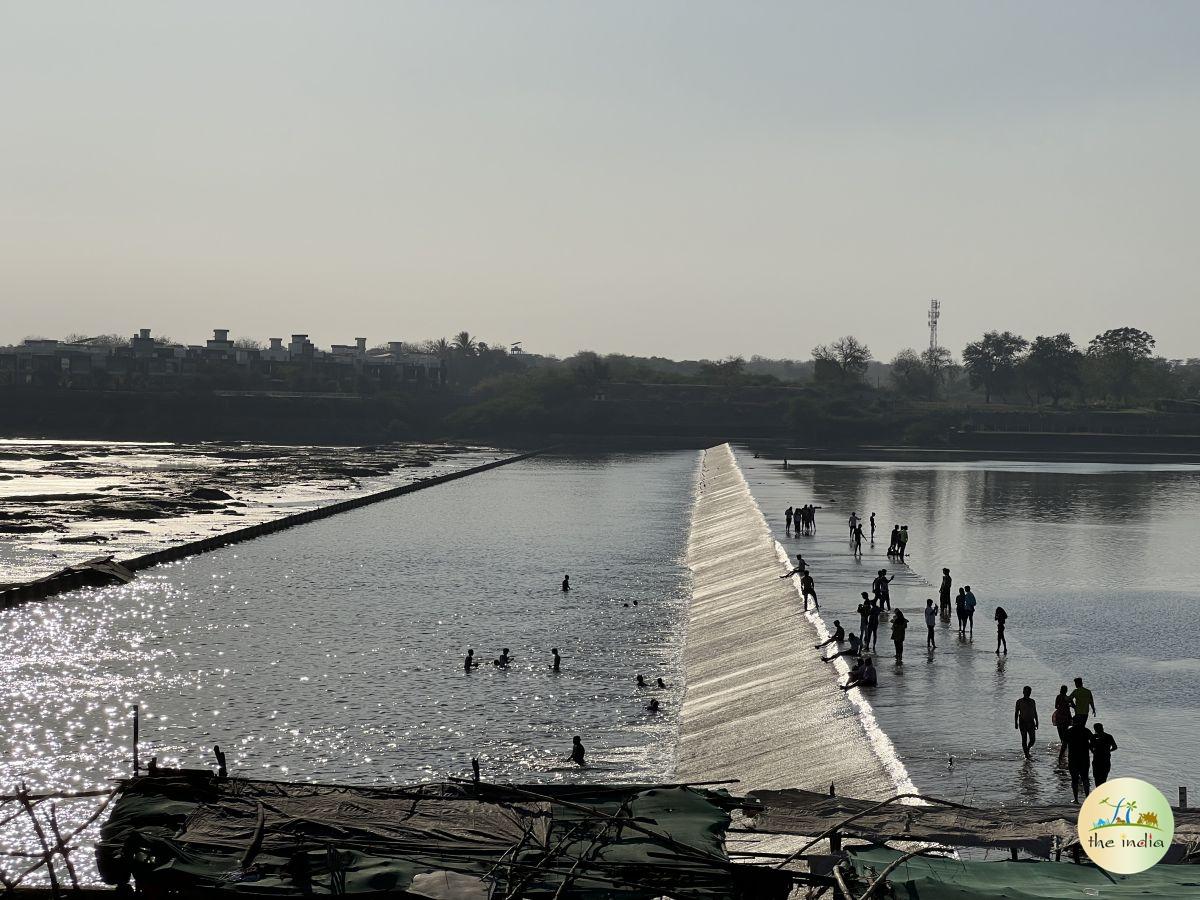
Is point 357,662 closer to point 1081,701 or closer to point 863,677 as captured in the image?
point 863,677

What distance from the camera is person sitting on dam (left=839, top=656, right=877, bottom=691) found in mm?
25575

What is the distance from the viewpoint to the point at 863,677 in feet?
84.3

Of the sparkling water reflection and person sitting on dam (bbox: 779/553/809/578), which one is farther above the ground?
person sitting on dam (bbox: 779/553/809/578)

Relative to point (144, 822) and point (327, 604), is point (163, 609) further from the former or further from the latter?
point (144, 822)

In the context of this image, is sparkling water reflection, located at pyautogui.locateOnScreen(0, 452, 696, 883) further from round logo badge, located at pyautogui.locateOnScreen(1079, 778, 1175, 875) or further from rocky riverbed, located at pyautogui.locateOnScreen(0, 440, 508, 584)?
round logo badge, located at pyautogui.locateOnScreen(1079, 778, 1175, 875)

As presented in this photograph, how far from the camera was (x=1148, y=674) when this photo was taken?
29.7m

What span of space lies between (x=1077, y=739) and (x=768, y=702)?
895 cm

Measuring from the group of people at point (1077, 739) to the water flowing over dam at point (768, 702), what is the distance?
2.26m

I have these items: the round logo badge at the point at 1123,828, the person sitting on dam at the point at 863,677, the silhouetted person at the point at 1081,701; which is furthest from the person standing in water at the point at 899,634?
the round logo badge at the point at 1123,828

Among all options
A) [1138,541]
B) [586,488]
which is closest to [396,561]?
[1138,541]

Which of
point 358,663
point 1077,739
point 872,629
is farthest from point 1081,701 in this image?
point 358,663

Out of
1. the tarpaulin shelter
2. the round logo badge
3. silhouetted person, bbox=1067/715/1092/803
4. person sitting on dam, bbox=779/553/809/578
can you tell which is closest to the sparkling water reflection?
person sitting on dam, bbox=779/553/809/578

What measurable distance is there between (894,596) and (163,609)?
2334 cm

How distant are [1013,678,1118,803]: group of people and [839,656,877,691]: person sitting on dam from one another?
3511 millimetres
